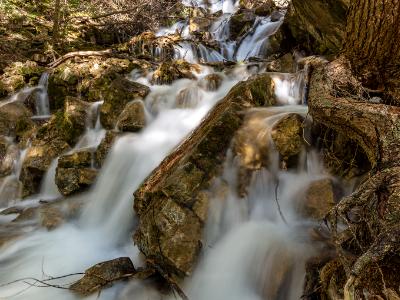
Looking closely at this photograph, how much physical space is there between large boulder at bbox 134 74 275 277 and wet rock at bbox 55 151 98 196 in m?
1.70

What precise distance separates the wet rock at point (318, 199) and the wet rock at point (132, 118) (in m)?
A: 3.62

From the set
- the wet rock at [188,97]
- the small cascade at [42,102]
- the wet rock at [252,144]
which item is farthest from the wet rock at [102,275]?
the small cascade at [42,102]

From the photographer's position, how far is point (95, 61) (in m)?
10.0

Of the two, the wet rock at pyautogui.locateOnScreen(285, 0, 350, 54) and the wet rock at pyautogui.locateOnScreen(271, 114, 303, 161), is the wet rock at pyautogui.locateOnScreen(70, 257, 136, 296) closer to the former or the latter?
the wet rock at pyautogui.locateOnScreen(271, 114, 303, 161)

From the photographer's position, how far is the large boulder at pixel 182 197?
3.66m

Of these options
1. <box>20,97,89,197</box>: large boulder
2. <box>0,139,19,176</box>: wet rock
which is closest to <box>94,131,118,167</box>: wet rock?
<box>20,97,89,197</box>: large boulder

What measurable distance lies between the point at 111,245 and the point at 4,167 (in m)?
3.65

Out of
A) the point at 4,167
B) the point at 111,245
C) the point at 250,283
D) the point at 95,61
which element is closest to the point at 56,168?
the point at 4,167

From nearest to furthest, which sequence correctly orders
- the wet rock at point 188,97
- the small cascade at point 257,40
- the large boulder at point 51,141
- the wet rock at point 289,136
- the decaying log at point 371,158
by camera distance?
the decaying log at point 371,158
the wet rock at point 289,136
the large boulder at point 51,141
the wet rock at point 188,97
the small cascade at point 257,40

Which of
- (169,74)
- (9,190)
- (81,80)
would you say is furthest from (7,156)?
(169,74)

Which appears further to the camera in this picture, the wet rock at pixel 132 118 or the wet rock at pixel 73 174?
the wet rock at pixel 132 118

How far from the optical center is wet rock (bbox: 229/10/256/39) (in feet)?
39.6

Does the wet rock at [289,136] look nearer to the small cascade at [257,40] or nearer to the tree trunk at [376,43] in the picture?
the tree trunk at [376,43]

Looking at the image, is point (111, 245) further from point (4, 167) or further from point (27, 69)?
point (27, 69)
